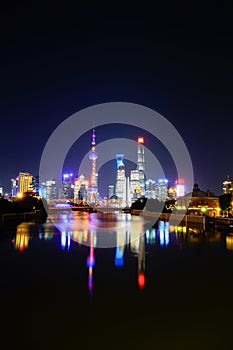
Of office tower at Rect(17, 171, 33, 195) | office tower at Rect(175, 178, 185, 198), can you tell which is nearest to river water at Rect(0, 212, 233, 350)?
office tower at Rect(175, 178, 185, 198)

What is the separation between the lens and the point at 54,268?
14586 millimetres

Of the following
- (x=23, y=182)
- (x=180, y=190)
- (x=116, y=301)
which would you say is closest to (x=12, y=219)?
(x=116, y=301)

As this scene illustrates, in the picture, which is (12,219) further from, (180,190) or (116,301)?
(180,190)

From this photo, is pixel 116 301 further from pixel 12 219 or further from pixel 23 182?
pixel 23 182

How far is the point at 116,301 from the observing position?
9430 mm

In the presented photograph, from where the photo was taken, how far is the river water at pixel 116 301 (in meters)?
6.82

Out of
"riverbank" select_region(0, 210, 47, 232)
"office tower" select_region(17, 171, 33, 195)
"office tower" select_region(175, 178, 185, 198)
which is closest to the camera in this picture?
"riverbank" select_region(0, 210, 47, 232)

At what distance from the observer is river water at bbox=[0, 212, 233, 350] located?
682 centimetres

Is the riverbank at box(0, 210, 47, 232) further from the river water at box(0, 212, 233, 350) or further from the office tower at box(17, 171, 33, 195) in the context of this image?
the office tower at box(17, 171, 33, 195)

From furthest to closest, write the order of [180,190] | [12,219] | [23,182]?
[23,182] < [180,190] < [12,219]

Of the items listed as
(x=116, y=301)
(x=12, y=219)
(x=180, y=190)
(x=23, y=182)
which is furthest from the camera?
(x=23, y=182)

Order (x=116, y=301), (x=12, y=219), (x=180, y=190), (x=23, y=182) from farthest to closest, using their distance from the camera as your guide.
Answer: (x=23, y=182) → (x=180, y=190) → (x=12, y=219) → (x=116, y=301)

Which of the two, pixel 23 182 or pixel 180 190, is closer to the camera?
pixel 180 190

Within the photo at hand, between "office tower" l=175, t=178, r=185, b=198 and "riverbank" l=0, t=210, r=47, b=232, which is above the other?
"office tower" l=175, t=178, r=185, b=198
